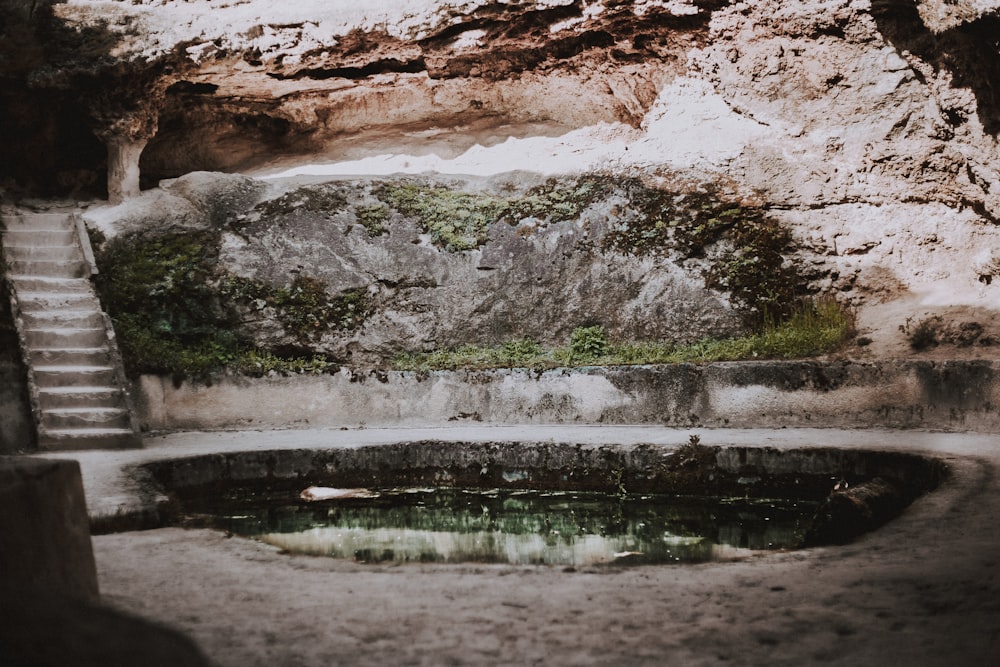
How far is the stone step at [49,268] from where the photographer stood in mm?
10672

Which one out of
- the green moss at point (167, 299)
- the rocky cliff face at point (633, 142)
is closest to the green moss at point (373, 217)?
the rocky cliff face at point (633, 142)

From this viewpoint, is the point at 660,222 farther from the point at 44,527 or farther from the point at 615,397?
the point at 44,527

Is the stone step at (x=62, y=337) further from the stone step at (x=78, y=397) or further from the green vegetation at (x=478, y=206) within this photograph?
the green vegetation at (x=478, y=206)

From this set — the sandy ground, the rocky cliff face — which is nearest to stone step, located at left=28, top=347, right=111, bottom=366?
the rocky cliff face

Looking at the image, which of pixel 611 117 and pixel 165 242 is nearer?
pixel 165 242

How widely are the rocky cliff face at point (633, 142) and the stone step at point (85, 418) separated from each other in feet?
9.19

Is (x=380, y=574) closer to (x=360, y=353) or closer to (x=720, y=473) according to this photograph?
(x=720, y=473)

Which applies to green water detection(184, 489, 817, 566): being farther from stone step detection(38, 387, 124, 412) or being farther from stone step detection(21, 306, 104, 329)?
stone step detection(21, 306, 104, 329)

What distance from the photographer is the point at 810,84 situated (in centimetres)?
1240

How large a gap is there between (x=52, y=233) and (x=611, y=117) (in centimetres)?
938

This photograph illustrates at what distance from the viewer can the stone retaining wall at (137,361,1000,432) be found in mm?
8984

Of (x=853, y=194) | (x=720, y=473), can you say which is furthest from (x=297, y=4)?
(x=720, y=473)

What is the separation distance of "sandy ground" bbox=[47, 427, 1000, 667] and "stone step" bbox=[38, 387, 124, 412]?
4.58m

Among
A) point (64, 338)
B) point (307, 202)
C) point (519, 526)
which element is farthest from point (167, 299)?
point (519, 526)
